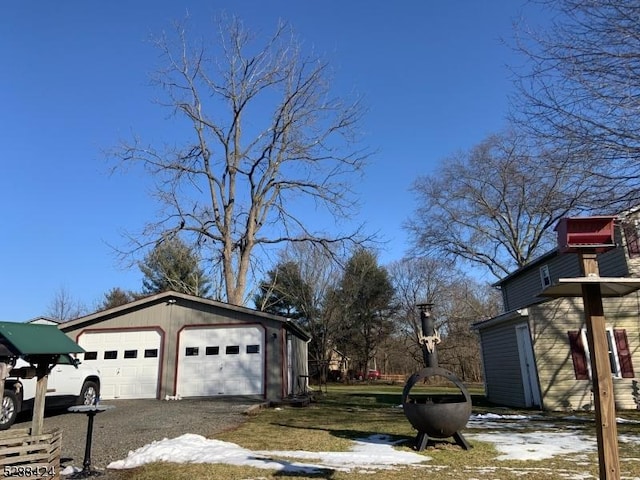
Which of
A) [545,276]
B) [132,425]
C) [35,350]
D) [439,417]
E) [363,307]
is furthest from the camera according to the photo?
[363,307]

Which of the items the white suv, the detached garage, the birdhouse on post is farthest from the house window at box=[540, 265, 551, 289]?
the white suv

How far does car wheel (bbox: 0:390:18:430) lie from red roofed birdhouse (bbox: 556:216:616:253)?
9677mm

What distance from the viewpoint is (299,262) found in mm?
33188

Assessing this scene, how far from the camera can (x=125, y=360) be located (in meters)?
16.3

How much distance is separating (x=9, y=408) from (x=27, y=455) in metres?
5.25

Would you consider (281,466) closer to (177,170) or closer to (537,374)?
(537,374)

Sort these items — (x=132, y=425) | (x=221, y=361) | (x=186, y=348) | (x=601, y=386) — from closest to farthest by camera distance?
(x=601, y=386) → (x=132, y=425) → (x=221, y=361) → (x=186, y=348)

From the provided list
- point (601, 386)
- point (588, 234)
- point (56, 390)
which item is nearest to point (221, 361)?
point (56, 390)

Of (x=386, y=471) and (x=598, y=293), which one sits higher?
(x=598, y=293)

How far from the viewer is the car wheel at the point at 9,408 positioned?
8562 mm

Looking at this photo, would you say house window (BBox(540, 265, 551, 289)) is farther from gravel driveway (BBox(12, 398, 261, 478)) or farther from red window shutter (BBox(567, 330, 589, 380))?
gravel driveway (BBox(12, 398, 261, 478))

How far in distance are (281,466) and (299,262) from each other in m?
27.7

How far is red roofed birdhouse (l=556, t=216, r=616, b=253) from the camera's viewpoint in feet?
11.6

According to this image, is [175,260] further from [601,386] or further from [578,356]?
[601,386]
